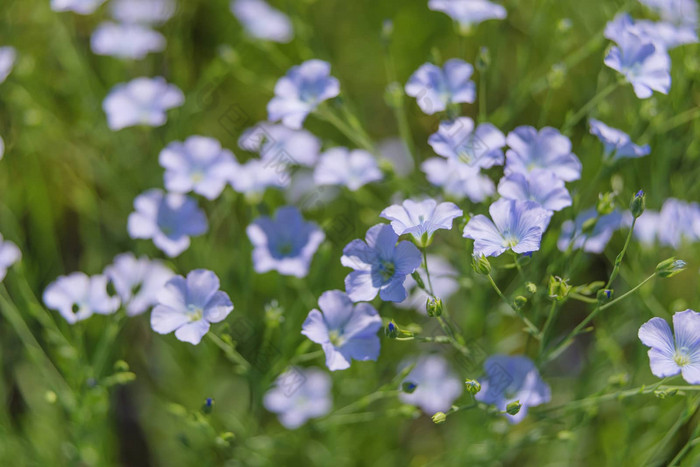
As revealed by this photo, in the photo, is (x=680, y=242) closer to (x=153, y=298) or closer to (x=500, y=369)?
(x=500, y=369)

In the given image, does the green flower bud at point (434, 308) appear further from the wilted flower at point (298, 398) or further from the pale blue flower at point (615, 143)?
the wilted flower at point (298, 398)

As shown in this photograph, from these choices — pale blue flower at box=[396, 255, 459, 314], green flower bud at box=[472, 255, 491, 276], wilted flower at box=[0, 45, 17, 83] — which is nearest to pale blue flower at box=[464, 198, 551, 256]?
green flower bud at box=[472, 255, 491, 276]

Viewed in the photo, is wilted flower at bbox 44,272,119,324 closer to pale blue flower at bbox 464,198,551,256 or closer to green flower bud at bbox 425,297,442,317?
green flower bud at bbox 425,297,442,317

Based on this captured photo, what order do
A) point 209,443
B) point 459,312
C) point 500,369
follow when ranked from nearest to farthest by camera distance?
point 500,369 → point 209,443 → point 459,312

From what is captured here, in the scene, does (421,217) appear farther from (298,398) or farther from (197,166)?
(298,398)

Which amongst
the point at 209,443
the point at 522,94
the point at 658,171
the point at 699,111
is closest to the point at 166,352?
the point at 209,443

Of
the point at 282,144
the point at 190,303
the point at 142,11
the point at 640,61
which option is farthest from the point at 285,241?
the point at 142,11
